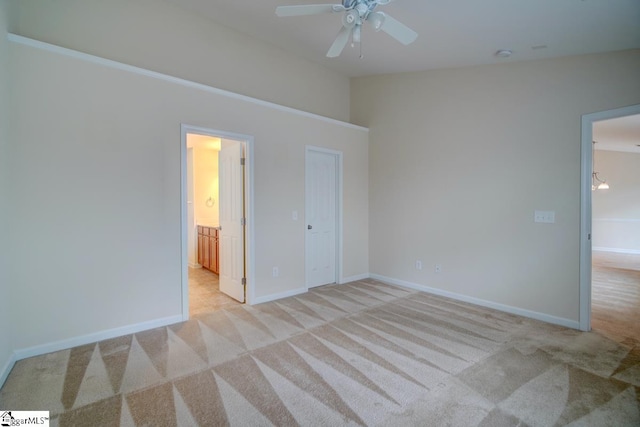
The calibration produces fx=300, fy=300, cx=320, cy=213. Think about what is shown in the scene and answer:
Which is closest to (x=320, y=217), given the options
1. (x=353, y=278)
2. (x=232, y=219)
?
(x=353, y=278)

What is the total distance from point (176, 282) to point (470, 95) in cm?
424

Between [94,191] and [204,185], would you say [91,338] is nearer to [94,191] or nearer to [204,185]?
[94,191]

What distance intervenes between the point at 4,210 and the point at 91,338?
1317 mm

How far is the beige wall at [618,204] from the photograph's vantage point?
8188mm

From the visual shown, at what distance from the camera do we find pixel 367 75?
16.3ft

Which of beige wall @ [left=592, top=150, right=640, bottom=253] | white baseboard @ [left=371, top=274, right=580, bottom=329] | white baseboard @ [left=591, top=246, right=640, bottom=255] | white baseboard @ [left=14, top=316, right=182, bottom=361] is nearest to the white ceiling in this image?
white baseboard @ [left=371, top=274, right=580, bottom=329]

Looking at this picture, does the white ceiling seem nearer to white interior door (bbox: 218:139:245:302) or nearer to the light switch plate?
white interior door (bbox: 218:139:245:302)

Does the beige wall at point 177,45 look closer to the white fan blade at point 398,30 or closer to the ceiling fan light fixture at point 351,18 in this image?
the ceiling fan light fixture at point 351,18

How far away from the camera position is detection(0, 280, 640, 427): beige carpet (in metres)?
1.87

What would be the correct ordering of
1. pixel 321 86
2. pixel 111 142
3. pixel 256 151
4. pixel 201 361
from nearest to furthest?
1. pixel 201 361
2. pixel 111 142
3. pixel 256 151
4. pixel 321 86

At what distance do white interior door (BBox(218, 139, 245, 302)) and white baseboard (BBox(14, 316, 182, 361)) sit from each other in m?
0.97

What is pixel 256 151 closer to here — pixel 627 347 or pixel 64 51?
pixel 64 51

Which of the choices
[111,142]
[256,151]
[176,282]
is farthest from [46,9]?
[176,282]

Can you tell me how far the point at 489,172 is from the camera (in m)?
3.77
